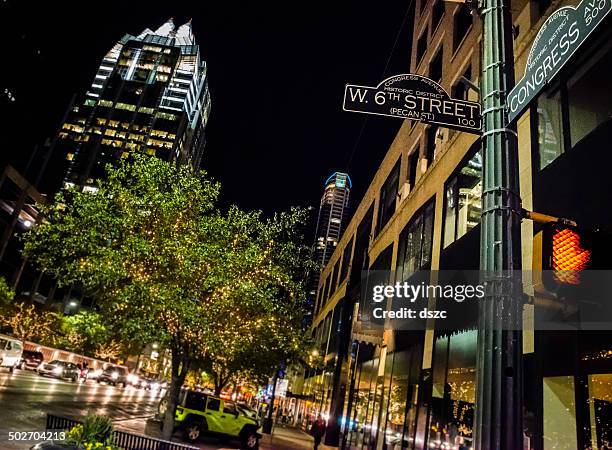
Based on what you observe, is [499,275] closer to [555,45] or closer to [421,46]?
[555,45]

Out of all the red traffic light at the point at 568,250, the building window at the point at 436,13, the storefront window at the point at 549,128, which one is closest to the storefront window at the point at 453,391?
the storefront window at the point at 549,128

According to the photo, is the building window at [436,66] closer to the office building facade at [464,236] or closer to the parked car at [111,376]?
the office building facade at [464,236]

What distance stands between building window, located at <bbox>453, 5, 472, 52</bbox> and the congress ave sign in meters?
14.2

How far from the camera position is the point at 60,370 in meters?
43.2

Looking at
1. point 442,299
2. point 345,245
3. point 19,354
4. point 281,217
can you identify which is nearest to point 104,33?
point 19,354

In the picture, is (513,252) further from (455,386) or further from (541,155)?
(455,386)

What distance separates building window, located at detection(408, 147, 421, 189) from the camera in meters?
19.9

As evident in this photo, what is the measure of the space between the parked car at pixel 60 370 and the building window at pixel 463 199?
42232 mm

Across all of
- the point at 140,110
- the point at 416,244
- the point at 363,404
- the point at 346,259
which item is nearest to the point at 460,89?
the point at 416,244

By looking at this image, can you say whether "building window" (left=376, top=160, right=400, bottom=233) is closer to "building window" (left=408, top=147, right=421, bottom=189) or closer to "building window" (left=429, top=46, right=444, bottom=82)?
"building window" (left=408, top=147, right=421, bottom=189)

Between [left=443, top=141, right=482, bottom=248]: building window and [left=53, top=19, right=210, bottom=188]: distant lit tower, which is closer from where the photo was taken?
[left=443, top=141, right=482, bottom=248]: building window

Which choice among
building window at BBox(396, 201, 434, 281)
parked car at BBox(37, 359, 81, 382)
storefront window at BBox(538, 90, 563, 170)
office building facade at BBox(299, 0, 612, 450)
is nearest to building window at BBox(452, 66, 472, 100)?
office building facade at BBox(299, 0, 612, 450)

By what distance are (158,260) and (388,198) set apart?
1377cm

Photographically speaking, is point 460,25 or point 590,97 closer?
point 590,97
